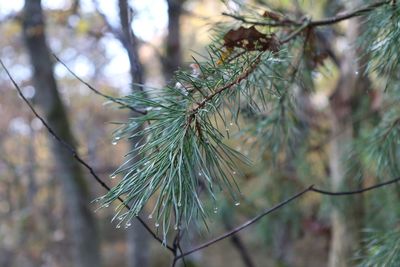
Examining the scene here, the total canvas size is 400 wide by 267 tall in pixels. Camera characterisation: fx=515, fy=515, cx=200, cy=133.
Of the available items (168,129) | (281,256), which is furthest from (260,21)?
(281,256)

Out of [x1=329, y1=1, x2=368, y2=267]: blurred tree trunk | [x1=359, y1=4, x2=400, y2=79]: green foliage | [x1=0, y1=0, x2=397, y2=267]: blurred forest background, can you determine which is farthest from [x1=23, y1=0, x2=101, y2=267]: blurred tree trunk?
[x1=359, y1=4, x2=400, y2=79]: green foliage

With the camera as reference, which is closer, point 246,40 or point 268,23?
point 246,40

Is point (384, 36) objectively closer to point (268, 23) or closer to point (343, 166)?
point (268, 23)

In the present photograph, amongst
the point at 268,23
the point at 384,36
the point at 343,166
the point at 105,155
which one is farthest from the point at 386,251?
the point at 105,155

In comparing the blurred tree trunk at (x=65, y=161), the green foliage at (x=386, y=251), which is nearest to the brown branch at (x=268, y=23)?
the green foliage at (x=386, y=251)

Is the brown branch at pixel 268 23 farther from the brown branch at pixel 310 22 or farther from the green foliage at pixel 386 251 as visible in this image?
the green foliage at pixel 386 251

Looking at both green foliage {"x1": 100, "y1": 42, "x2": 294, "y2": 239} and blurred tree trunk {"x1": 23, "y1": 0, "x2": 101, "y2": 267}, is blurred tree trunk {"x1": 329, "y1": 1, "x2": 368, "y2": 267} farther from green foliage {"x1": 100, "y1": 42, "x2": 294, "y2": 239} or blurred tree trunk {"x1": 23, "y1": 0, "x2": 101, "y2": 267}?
blurred tree trunk {"x1": 23, "y1": 0, "x2": 101, "y2": 267}

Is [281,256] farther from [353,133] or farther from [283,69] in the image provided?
[283,69]
